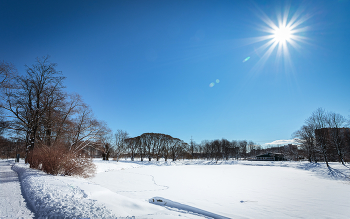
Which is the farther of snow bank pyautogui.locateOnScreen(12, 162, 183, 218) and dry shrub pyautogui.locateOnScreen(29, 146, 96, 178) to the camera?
dry shrub pyautogui.locateOnScreen(29, 146, 96, 178)

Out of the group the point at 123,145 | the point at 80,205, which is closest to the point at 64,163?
the point at 80,205

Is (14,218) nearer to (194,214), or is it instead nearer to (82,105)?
(194,214)

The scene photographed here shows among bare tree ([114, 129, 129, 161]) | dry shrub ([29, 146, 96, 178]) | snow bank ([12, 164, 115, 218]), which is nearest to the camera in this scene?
snow bank ([12, 164, 115, 218])

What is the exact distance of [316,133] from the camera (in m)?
31.5

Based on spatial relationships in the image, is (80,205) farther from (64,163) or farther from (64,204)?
(64,163)

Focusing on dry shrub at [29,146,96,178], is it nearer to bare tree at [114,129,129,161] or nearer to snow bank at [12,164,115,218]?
snow bank at [12,164,115,218]

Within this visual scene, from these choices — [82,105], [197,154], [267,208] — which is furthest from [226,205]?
[197,154]

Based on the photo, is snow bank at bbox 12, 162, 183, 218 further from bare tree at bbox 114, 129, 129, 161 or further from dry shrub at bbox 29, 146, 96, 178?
bare tree at bbox 114, 129, 129, 161

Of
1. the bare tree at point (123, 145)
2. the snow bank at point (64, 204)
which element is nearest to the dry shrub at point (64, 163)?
the snow bank at point (64, 204)

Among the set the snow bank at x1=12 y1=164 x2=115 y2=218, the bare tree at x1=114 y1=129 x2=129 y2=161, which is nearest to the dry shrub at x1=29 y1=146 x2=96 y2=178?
the snow bank at x1=12 y1=164 x2=115 y2=218

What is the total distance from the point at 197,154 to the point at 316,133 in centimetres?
6346

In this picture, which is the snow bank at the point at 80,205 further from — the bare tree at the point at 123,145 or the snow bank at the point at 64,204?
the bare tree at the point at 123,145

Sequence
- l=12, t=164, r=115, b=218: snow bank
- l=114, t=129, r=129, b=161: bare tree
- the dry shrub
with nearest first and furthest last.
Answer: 1. l=12, t=164, r=115, b=218: snow bank
2. the dry shrub
3. l=114, t=129, r=129, b=161: bare tree

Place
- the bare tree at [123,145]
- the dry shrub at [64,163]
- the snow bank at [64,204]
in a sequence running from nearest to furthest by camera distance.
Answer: the snow bank at [64,204], the dry shrub at [64,163], the bare tree at [123,145]
